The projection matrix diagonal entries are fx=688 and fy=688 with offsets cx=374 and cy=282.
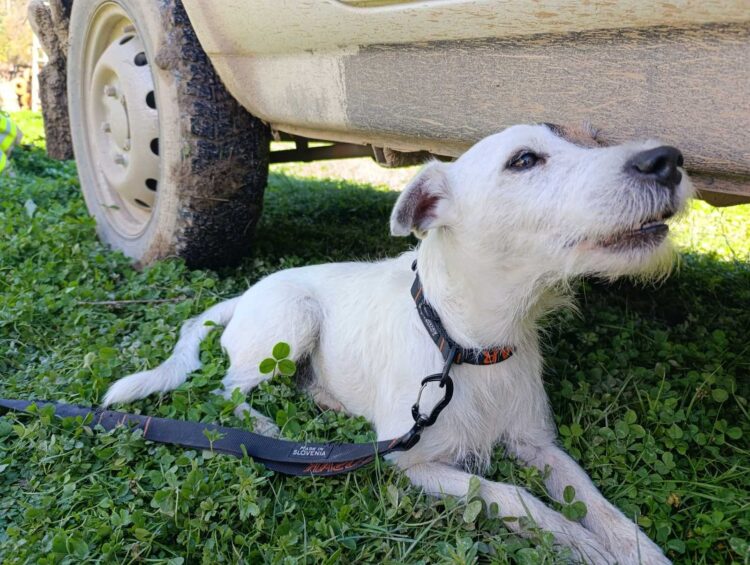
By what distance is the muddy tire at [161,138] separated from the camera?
356 cm

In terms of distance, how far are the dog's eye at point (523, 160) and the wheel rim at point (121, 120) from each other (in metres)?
2.30

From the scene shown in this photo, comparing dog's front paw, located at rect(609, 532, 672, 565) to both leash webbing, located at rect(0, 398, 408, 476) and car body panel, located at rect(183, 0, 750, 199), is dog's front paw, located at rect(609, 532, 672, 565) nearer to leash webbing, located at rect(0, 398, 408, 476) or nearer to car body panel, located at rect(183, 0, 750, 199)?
leash webbing, located at rect(0, 398, 408, 476)

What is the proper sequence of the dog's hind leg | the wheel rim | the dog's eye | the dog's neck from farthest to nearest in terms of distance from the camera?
the wheel rim → the dog's hind leg → the dog's neck → the dog's eye

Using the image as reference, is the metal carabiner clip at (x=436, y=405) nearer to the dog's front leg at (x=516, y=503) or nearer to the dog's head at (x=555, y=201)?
the dog's front leg at (x=516, y=503)

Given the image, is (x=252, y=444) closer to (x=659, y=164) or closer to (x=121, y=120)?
(x=659, y=164)

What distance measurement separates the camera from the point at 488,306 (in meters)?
2.41

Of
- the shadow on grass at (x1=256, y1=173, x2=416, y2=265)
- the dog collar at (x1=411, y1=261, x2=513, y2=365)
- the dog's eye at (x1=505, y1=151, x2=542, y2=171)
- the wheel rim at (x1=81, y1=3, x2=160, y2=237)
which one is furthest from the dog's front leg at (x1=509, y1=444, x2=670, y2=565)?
the wheel rim at (x1=81, y1=3, x2=160, y2=237)

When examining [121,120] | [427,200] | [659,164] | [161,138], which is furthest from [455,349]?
[121,120]

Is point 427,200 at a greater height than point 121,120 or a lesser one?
greater

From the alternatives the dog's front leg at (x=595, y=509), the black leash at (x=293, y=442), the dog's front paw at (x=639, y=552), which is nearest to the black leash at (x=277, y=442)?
the black leash at (x=293, y=442)

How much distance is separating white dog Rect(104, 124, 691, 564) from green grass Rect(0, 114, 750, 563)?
120 mm

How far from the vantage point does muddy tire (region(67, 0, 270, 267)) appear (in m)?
3.56

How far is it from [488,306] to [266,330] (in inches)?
42.1

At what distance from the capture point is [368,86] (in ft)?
9.26
